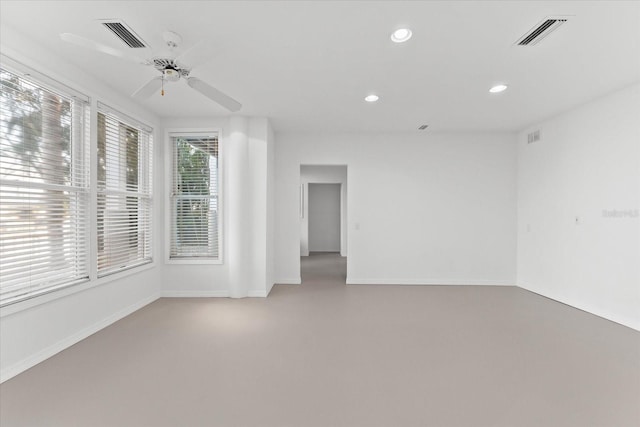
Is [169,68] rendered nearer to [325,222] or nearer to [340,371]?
[340,371]

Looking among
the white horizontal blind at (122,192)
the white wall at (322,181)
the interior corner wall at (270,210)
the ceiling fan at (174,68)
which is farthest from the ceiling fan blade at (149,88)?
the white wall at (322,181)

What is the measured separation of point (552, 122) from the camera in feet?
14.9

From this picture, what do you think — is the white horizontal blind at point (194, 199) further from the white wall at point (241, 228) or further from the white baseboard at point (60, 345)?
the white baseboard at point (60, 345)

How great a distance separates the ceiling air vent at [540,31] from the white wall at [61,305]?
13.4 ft

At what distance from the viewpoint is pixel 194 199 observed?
462 cm

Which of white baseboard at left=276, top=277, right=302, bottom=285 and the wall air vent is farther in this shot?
white baseboard at left=276, top=277, right=302, bottom=285

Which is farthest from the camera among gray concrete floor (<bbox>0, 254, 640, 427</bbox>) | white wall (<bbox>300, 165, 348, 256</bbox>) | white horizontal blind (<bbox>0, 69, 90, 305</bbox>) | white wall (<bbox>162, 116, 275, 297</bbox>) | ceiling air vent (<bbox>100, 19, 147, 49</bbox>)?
white wall (<bbox>300, 165, 348, 256</bbox>)

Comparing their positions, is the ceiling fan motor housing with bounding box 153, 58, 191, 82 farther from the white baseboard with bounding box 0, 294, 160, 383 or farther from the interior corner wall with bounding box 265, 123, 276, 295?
the white baseboard with bounding box 0, 294, 160, 383

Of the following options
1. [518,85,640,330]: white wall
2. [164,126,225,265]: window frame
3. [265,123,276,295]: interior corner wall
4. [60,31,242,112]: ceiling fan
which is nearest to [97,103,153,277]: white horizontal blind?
[164,126,225,265]: window frame

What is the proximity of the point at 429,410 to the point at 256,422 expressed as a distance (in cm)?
111

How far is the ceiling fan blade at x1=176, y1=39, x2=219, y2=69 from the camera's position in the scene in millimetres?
2551

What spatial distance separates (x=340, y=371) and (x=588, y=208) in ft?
12.9

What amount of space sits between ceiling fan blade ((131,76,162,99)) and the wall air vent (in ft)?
17.6

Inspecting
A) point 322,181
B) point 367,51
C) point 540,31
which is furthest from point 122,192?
point 322,181
